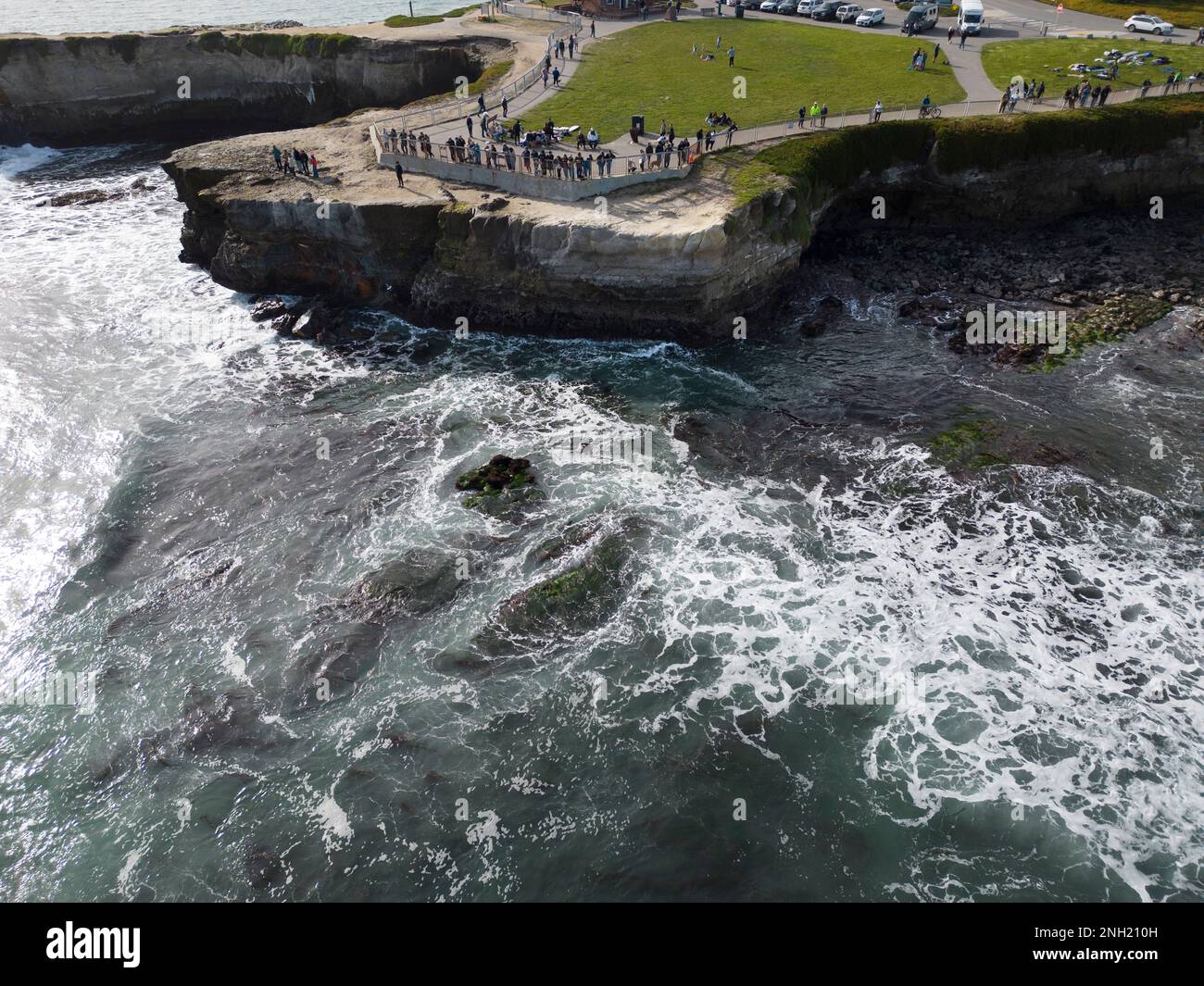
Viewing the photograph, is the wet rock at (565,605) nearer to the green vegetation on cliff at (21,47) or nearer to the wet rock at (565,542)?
the wet rock at (565,542)

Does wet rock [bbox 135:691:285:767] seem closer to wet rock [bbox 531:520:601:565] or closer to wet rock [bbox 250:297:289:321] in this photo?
wet rock [bbox 531:520:601:565]

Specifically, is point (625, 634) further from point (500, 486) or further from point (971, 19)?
point (971, 19)

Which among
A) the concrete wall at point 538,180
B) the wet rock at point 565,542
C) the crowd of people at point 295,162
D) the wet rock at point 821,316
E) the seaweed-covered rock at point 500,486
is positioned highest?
the crowd of people at point 295,162

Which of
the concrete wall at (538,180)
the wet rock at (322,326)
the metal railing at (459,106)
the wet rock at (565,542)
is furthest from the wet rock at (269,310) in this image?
the wet rock at (565,542)

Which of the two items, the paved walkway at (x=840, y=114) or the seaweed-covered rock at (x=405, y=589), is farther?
the paved walkway at (x=840, y=114)

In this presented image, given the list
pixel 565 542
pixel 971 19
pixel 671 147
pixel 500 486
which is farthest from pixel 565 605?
pixel 971 19

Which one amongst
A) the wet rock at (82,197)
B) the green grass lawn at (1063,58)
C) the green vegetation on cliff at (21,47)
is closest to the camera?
the green grass lawn at (1063,58)
